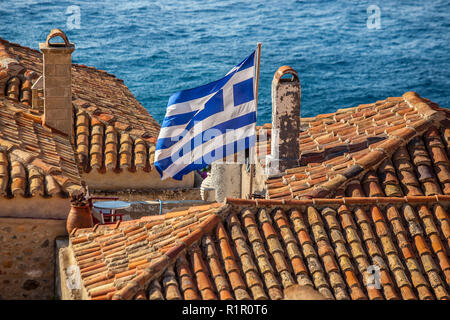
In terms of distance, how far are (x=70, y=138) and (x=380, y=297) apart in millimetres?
10418

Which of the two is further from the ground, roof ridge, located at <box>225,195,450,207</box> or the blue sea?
the blue sea

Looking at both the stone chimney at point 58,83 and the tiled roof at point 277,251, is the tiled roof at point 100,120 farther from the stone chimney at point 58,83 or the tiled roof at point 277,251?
the tiled roof at point 277,251

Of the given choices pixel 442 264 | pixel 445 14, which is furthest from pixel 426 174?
pixel 445 14

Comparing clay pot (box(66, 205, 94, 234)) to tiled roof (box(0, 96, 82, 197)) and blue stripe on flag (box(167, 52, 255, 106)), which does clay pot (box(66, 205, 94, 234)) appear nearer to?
tiled roof (box(0, 96, 82, 197))

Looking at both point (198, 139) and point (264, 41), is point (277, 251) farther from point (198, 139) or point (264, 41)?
point (264, 41)

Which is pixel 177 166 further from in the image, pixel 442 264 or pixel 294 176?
pixel 442 264

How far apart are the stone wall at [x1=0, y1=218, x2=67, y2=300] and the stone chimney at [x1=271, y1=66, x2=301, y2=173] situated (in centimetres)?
472

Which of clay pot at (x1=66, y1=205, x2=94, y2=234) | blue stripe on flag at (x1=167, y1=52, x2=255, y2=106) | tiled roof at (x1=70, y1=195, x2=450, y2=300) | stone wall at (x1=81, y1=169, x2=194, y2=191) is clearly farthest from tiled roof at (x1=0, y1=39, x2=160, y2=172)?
tiled roof at (x1=70, y1=195, x2=450, y2=300)

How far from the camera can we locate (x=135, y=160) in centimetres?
2114

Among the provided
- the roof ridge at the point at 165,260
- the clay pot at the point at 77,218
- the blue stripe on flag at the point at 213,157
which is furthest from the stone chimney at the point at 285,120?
the clay pot at the point at 77,218

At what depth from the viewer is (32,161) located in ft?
56.9

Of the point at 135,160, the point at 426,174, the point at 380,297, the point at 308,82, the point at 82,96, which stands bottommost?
the point at 380,297

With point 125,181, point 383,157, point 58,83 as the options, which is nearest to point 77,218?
point 125,181

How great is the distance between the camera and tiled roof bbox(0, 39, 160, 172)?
2103 centimetres
